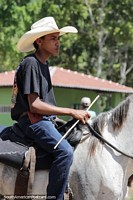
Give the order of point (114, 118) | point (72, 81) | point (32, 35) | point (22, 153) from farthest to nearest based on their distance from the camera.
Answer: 1. point (72, 81)
2. point (114, 118)
3. point (32, 35)
4. point (22, 153)

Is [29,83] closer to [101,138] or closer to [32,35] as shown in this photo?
[32,35]

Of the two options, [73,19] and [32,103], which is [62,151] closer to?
[32,103]

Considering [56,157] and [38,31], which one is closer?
[56,157]

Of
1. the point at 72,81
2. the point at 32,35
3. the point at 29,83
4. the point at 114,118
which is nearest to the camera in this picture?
the point at 29,83

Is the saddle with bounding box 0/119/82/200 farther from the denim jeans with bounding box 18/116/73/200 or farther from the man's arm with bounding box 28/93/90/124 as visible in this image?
the man's arm with bounding box 28/93/90/124

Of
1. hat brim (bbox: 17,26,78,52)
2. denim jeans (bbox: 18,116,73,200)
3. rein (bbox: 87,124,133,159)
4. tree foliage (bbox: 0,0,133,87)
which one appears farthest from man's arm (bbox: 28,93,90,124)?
tree foliage (bbox: 0,0,133,87)

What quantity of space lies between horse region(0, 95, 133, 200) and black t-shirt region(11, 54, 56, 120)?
51cm

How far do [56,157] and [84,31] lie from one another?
32.1 meters

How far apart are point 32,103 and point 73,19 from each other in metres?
30.5

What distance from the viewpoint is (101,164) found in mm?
4816

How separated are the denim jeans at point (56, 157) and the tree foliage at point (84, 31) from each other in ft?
65.5

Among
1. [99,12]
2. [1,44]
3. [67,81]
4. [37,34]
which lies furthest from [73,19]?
[37,34]

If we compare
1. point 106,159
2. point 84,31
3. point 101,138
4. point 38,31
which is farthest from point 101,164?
point 84,31

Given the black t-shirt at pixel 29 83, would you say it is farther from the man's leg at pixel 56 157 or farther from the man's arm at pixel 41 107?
the man's leg at pixel 56 157
